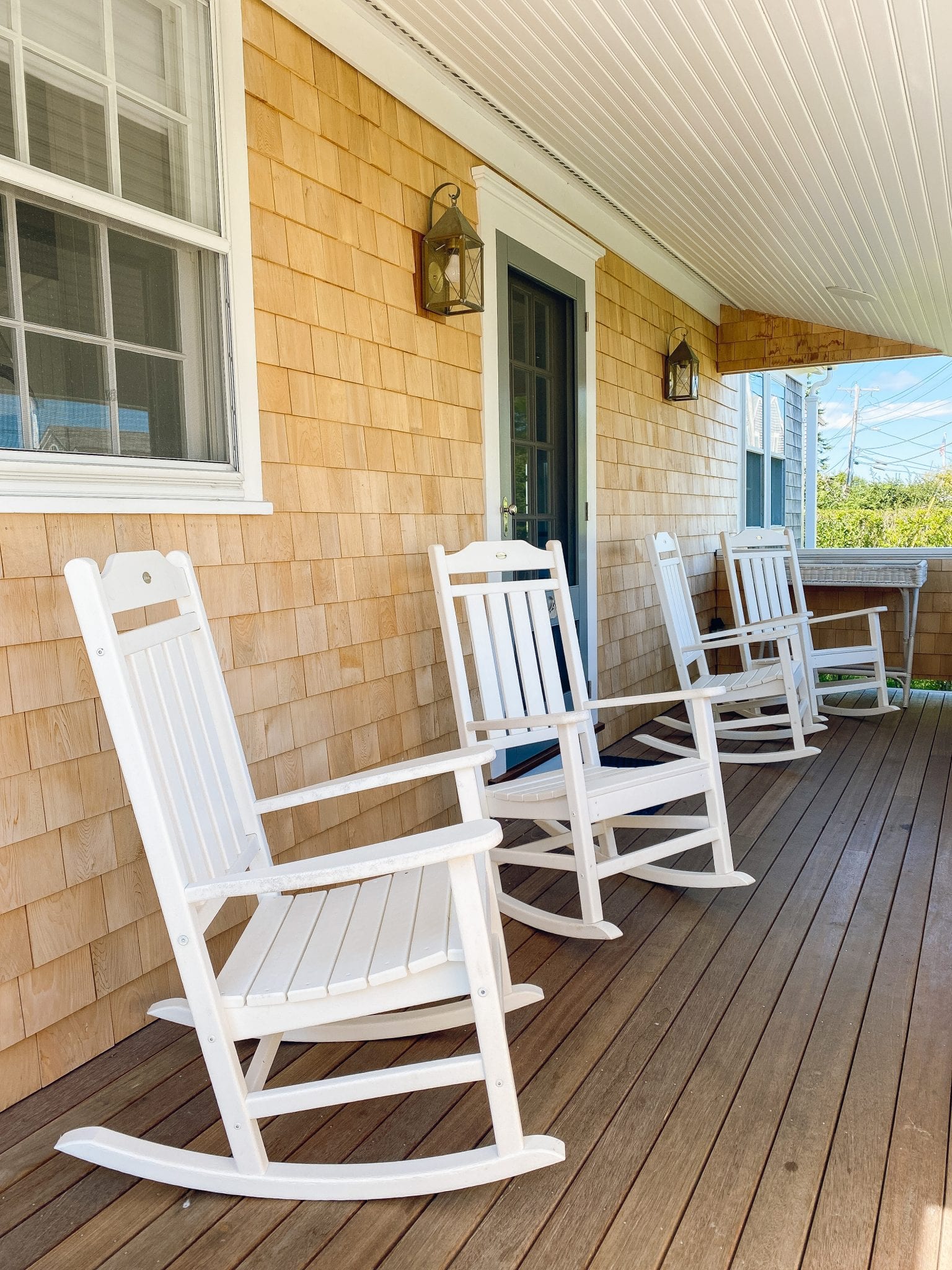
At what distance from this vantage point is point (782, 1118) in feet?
5.69

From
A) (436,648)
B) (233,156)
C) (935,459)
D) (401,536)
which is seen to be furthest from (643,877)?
(935,459)

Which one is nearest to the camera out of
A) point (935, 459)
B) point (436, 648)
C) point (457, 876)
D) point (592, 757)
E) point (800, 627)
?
point (457, 876)

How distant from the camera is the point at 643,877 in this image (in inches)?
112

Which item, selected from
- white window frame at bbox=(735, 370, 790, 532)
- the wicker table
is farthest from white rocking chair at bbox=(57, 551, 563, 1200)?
white window frame at bbox=(735, 370, 790, 532)

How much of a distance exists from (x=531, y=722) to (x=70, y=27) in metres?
1.86

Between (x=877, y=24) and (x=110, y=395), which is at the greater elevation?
(x=877, y=24)

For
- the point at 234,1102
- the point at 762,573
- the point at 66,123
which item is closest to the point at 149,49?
the point at 66,123

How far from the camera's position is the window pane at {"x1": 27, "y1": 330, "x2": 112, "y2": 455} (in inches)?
74.3

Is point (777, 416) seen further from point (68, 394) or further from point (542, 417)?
point (68, 394)

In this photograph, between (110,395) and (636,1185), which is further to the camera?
(110,395)

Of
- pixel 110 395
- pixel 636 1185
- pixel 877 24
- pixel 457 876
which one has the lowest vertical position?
pixel 636 1185

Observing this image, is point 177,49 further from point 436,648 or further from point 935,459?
point 935,459

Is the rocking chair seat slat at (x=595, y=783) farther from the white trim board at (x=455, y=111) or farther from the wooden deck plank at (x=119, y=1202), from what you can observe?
the white trim board at (x=455, y=111)

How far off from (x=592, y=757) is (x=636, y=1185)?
1561 millimetres
